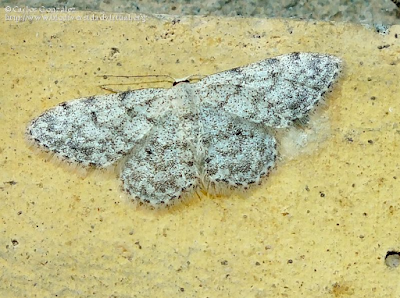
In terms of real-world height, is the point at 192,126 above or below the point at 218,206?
above

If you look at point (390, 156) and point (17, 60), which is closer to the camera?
point (390, 156)

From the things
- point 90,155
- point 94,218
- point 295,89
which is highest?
point 295,89

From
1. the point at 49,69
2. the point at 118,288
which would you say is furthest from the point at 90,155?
the point at 118,288

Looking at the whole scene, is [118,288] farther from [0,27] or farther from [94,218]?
[0,27]

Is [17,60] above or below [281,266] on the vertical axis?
above
